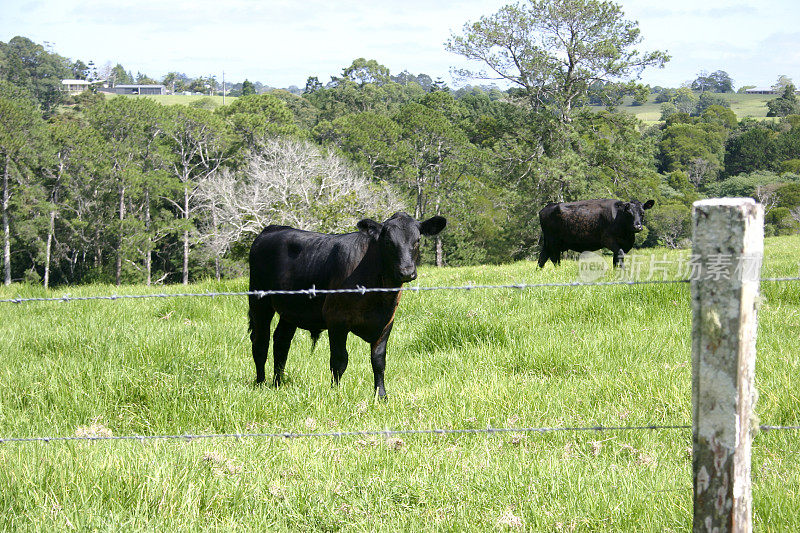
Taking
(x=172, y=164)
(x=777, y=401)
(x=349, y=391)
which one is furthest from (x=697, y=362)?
(x=172, y=164)

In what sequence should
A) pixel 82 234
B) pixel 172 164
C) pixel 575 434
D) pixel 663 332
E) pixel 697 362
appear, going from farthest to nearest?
pixel 172 164
pixel 82 234
pixel 663 332
pixel 575 434
pixel 697 362

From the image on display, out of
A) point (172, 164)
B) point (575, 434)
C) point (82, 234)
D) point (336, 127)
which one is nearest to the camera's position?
point (575, 434)

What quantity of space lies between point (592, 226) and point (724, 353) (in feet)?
43.6

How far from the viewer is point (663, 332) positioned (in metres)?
6.82

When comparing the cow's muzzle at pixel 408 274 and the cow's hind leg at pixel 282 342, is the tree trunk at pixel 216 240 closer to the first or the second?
the cow's hind leg at pixel 282 342

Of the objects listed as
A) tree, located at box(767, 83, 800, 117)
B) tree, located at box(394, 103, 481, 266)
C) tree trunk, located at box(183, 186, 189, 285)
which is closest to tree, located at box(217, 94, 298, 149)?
tree trunk, located at box(183, 186, 189, 285)

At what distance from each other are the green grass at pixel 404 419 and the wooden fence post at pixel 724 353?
0.66 metres

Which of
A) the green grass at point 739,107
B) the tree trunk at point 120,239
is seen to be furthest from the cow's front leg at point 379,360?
the green grass at point 739,107

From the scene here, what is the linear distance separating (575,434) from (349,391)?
186cm

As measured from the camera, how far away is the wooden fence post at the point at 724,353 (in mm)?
2346

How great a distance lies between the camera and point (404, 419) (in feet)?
15.8

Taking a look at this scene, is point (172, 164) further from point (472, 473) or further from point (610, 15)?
point (472, 473)

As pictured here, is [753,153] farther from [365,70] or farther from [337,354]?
[337,354]

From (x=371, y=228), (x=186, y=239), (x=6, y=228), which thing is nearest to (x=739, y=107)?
(x=186, y=239)
